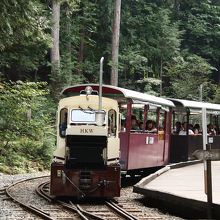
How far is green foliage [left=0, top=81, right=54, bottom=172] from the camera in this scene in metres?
21.8

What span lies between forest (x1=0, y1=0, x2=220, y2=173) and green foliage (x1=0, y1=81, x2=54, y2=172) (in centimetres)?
4

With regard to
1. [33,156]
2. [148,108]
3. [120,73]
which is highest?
[120,73]

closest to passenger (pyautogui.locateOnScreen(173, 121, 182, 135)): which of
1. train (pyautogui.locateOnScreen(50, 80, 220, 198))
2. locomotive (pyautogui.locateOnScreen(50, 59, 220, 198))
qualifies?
train (pyautogui.locateOnScreen(50, 80, 220, 198))

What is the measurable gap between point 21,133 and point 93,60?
14489 mm

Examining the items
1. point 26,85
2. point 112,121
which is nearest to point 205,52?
point 26,85

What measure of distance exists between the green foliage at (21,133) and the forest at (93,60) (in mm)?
41

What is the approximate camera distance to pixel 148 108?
16.9 metres

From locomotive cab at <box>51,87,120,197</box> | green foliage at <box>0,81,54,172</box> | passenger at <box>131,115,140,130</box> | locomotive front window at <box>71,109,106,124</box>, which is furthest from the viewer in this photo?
green foliage at <box>0,81,54,172</box>

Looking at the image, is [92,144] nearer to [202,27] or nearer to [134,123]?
[134,123]

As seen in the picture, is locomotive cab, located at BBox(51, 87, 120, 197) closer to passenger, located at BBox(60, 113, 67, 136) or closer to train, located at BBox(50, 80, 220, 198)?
train, located at BBox(50, 80, 220, 198)

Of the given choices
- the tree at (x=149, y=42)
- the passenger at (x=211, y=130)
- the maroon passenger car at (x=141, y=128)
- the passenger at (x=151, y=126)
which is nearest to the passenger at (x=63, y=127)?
the maroon passenger car at (x=141, y=128)

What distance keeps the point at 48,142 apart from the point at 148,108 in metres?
7.34

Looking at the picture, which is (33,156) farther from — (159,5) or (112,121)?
(159,5)

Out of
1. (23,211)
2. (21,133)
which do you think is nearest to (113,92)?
(23,211)
